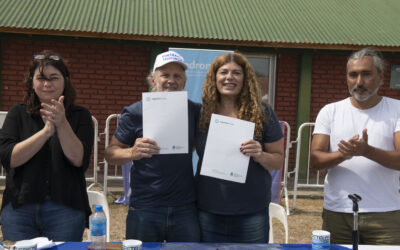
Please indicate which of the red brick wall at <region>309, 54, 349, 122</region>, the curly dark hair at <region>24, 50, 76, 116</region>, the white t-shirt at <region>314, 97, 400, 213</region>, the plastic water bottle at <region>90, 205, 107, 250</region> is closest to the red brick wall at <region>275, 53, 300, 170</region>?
the red brick wall at <region>309, 54, 349, 122</region>

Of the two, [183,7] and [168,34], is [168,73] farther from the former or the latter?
[183,7]

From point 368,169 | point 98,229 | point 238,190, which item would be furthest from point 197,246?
point 368,169

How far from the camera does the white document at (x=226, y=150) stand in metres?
2.07

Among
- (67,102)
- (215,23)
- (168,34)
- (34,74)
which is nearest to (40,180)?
(67,102)

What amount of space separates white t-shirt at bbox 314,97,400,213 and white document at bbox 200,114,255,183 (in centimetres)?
73

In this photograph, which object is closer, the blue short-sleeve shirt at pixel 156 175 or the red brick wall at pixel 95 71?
the blue short-sleeve shirt at pixel 156 175

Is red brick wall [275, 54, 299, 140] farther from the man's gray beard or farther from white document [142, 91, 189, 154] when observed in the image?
white document [142, 91, 189, 154]

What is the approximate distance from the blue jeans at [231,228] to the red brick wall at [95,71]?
18.0ft

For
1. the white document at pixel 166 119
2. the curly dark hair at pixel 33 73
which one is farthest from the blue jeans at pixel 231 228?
the curly dark hair at pixel 33 73

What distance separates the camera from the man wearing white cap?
2127mm

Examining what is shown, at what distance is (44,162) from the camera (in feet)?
6.94

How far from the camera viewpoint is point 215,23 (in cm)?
738

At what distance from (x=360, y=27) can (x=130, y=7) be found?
538 centimetres

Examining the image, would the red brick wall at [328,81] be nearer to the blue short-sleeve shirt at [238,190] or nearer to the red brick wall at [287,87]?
the red brick wall at [287,87]
